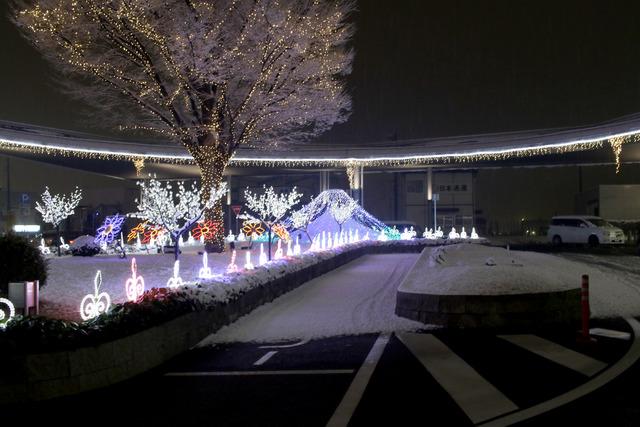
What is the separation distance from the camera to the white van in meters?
35.6

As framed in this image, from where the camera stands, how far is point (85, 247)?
21.1 metres

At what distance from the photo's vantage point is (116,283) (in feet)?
46.4

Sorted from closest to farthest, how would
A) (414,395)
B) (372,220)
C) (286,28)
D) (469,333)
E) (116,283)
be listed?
(414,395) < (469,333) < (116,283) < (286,28) < (372,220)

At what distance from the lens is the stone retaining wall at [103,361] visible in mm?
7062

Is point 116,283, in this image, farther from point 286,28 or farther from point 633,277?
point 633,277

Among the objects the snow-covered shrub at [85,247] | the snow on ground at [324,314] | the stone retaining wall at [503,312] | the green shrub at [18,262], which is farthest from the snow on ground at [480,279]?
the snow-covered shrub at [85,247]

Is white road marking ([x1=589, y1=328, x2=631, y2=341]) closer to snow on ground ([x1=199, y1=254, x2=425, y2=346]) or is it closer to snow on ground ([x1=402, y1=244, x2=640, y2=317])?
snow on ground ([x1=402, y1=244, x2=640, y2=317])

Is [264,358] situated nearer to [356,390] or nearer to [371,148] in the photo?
[356,390]

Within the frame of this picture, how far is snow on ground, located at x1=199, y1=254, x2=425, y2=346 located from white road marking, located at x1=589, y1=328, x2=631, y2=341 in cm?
294

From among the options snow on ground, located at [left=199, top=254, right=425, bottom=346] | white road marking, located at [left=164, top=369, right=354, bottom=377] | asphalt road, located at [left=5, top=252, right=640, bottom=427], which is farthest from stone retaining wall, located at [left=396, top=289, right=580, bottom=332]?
white road marking, located at [left=164, top=369, right=354, bottom=377]

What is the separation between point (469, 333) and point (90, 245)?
48.9 ft

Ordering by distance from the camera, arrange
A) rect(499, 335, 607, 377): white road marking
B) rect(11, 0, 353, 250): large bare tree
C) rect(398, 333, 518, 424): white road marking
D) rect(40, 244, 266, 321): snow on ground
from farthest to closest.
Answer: rect(11, 0, 353, 250): large bare tree → rect(40, 244, 266, 321): snow on ground → rect(499, 335, 607, 377): white road marking → rect(398, 333, 518, 424): white road marking

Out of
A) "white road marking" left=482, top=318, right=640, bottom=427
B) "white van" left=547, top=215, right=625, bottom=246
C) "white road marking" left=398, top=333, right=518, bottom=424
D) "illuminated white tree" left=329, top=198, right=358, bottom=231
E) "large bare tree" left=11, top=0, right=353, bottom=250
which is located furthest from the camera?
"white van" left=547, top=215, right=625, bottom=246

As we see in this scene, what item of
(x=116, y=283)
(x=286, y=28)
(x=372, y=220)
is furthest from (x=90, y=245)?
(x=372, y=220)
